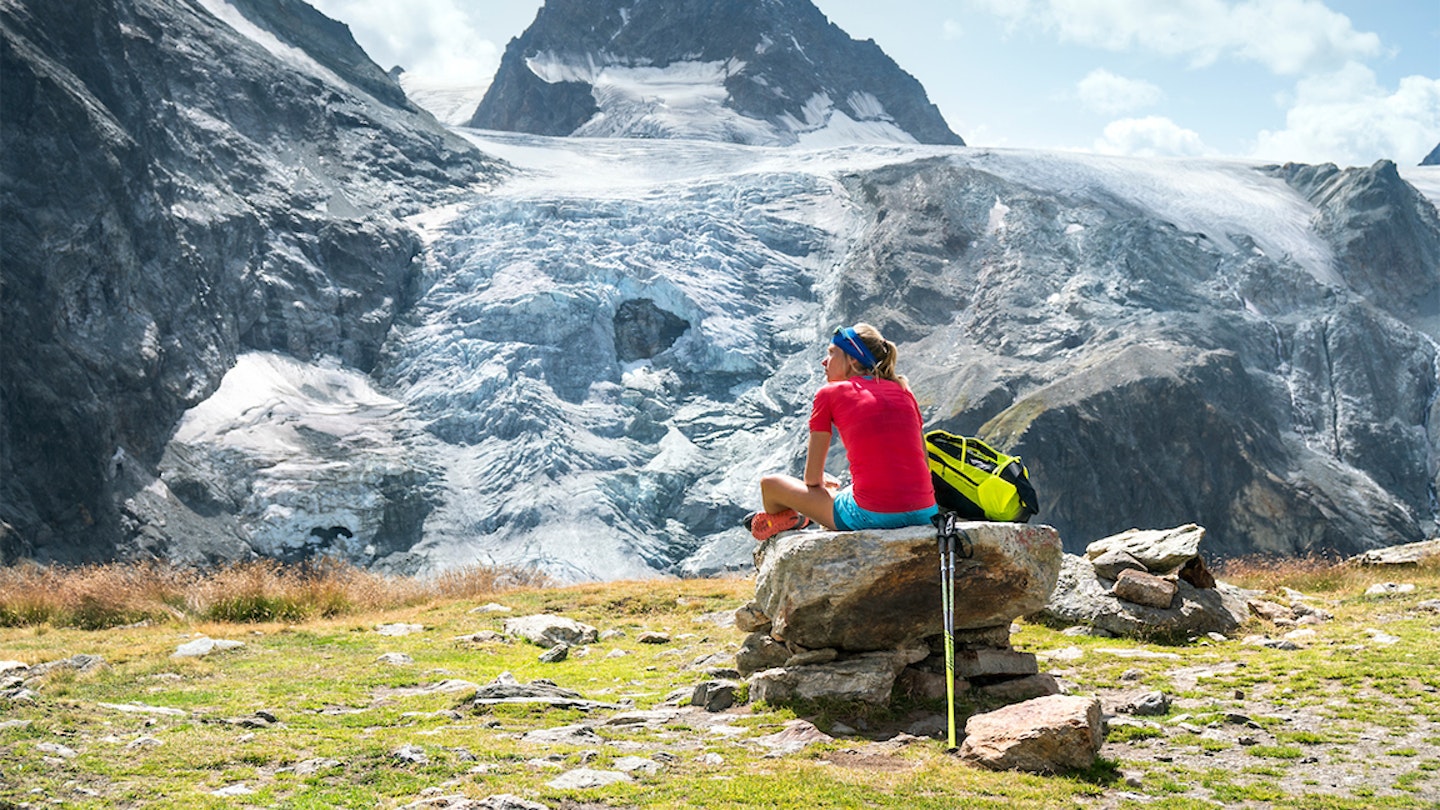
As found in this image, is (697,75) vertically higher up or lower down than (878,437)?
higher up

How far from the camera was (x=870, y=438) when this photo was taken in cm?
811

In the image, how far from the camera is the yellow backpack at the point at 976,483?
29.0 ft

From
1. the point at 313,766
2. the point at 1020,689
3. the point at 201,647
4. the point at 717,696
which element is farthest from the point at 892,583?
the point at 201,647

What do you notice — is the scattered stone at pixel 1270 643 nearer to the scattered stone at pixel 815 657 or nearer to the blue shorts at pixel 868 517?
the blue shorts at pixel 868 517

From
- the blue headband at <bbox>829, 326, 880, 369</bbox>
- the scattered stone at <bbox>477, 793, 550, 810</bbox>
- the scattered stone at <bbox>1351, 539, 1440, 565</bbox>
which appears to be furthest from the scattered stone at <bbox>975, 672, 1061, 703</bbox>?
the scattered stone at <bbox>1351, 539, 1440, 565</bbox>

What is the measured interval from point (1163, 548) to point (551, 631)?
7.57 m

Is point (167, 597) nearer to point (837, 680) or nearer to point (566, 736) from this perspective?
point (566, 736)

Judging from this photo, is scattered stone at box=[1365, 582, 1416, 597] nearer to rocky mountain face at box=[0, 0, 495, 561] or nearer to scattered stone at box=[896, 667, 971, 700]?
scattered stone at box=[896, 667, 971, 700]

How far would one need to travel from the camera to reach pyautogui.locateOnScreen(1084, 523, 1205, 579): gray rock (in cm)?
1196

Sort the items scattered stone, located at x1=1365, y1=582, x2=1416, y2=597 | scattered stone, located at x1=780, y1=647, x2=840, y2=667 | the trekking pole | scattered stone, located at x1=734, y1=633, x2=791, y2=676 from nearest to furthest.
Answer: the trekking pole
scattered stone, located at x1=780, y1=647, x2=840, y2=667
scattered stone, located at x1=734, y1=633, x2=791, y2=676
scattered stone, located at x1=1365, y1=582, x2=1416, y2=597

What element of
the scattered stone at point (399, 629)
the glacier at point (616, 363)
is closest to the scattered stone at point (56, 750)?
the scattered stone at point (399, 629)

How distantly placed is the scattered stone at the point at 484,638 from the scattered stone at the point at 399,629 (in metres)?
1.12

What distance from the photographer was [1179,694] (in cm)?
823

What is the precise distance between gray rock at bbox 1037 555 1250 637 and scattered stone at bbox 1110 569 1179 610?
0.22ft
